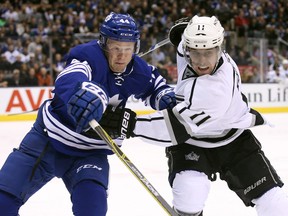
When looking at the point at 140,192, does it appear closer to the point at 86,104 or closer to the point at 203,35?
the point at 203,35

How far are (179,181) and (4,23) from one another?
682cm

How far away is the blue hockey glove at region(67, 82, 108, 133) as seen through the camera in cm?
189

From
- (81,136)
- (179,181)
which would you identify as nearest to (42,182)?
(81,136)

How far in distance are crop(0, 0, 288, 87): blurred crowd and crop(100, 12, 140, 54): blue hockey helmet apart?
509cm

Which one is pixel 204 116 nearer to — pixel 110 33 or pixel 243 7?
pixel 110 33

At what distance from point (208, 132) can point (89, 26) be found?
7126mm

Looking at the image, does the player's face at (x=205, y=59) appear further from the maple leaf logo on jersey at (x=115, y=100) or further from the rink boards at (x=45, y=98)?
the rink boards at (x=45, y=98)

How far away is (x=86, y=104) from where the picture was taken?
6.21 feet

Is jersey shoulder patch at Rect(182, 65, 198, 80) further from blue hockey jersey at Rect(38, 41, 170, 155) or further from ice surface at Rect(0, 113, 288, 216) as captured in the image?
ice surface at Rect(0, 113, 288, 216)

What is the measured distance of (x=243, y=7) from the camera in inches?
442

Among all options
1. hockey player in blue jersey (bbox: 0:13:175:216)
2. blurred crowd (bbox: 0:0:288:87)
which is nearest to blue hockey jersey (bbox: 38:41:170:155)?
hockey player in blue jersey (bbox: 0:13:175:216)

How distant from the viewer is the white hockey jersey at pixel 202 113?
2.13m

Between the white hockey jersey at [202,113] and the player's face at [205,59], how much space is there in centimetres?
3

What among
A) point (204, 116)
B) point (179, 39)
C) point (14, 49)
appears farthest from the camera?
point (14, 49)
